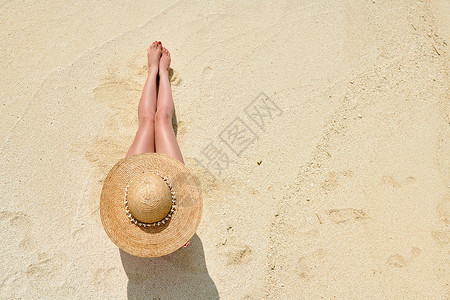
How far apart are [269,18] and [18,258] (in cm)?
318

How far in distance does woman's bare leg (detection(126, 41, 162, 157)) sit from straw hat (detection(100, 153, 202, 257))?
437 millimetres

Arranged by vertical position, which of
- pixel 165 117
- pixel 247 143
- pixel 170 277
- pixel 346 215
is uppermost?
pixel 165 117

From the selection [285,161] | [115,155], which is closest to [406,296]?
[285,161]

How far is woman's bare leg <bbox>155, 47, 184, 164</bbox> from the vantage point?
282 centimetres

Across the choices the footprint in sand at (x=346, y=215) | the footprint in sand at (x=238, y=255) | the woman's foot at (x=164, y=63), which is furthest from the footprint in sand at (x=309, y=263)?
the woman's foot at (x=164, y=63)

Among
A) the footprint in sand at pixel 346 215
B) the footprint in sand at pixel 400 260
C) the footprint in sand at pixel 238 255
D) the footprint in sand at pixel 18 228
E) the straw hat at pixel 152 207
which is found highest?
the straw hat at pixel 152 207

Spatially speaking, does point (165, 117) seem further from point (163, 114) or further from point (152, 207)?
point (152, 207)

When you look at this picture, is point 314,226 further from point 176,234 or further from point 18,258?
point 18,258

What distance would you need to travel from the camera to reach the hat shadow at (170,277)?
2.81 metres

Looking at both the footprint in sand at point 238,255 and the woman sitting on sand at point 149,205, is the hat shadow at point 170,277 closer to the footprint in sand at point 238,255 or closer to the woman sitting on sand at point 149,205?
the footprint in sand at point 238,255

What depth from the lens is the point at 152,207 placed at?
2078 millimetres

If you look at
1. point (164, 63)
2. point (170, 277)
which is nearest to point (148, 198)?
point (170, 277)

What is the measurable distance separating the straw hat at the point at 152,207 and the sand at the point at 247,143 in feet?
2.29

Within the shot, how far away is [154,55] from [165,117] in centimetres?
71
